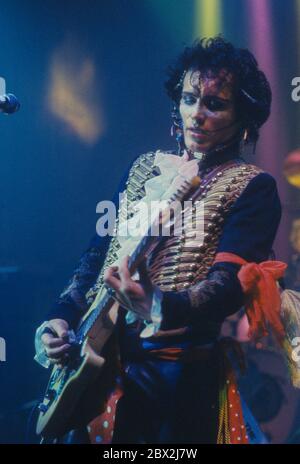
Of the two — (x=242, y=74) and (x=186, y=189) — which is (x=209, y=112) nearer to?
(x=242, y=74)

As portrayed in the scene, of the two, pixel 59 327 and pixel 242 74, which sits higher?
pixel 242 74

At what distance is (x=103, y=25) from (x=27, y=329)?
1887 mm

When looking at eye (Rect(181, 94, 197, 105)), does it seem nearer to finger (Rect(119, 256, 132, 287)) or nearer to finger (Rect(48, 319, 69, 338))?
finger (Rect(119, 256, 132, 287))

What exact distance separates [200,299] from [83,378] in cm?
41

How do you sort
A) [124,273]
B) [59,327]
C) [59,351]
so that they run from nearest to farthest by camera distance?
1. [124,273]
2. [59,351]
3. [59,327]

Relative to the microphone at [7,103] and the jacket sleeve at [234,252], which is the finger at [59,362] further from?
the microphone at [7,103]

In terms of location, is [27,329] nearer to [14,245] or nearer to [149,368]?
[14,245]

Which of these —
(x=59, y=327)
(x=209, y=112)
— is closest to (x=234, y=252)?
(x=209, y=112)

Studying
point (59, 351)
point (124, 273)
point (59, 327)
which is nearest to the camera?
point (124, 273)

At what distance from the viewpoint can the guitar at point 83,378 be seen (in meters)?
1.51

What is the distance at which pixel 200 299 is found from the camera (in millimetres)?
1430

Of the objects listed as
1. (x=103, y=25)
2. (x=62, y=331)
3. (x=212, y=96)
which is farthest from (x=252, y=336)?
(x=103, y=25)

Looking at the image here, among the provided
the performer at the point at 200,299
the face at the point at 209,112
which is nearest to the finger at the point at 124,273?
the performer at the point at 200,299

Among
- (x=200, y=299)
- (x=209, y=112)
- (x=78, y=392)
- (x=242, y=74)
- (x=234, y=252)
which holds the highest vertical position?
(x=242, y=74)
